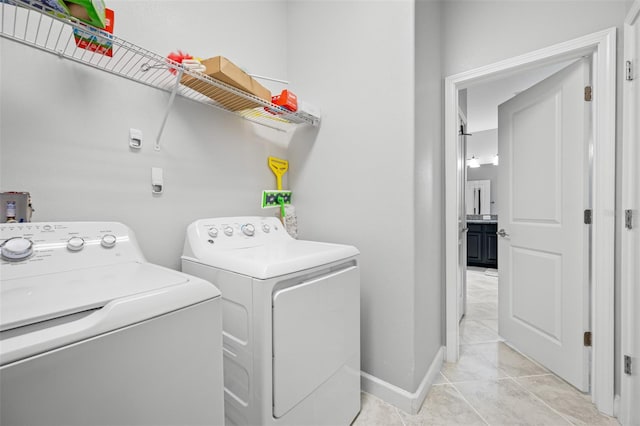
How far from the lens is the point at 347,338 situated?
1.29 metres

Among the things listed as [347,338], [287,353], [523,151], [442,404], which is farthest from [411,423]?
[523,151]

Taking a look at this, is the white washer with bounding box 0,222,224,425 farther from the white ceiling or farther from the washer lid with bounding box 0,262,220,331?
the white ceiling

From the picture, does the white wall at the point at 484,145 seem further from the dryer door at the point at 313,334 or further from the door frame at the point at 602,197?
the dryer door at the point at 313,334

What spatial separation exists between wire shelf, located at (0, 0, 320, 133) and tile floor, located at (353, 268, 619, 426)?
5.91 ft

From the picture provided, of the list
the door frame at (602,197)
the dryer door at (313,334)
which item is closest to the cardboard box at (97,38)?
the dryer door at (313,334)

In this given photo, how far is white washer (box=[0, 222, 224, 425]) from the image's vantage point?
456 mm

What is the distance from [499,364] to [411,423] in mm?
1000

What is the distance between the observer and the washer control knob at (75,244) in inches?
35.9

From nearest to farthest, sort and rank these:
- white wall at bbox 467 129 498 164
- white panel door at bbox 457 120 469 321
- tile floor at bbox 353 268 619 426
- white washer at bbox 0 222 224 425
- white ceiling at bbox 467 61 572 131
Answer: white washer at bbox 0 222 224 425, tile floor at bbox 353 268 619 426, white panel door at bbox 457 120 469 321, white ceiling at bbox 467 61 572 131, white wall at bbox 467 129 498 164

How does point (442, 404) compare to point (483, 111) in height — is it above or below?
below

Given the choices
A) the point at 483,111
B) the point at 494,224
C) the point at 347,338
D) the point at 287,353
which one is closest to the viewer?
the point at 287,353

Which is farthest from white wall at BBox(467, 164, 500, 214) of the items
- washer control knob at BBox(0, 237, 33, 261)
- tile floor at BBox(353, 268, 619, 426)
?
washer control knob at BBox(0, 237, 33, 261)

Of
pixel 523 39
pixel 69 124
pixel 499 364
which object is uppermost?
pixel 523 39

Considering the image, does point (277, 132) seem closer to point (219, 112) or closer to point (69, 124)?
point (219, 112)
